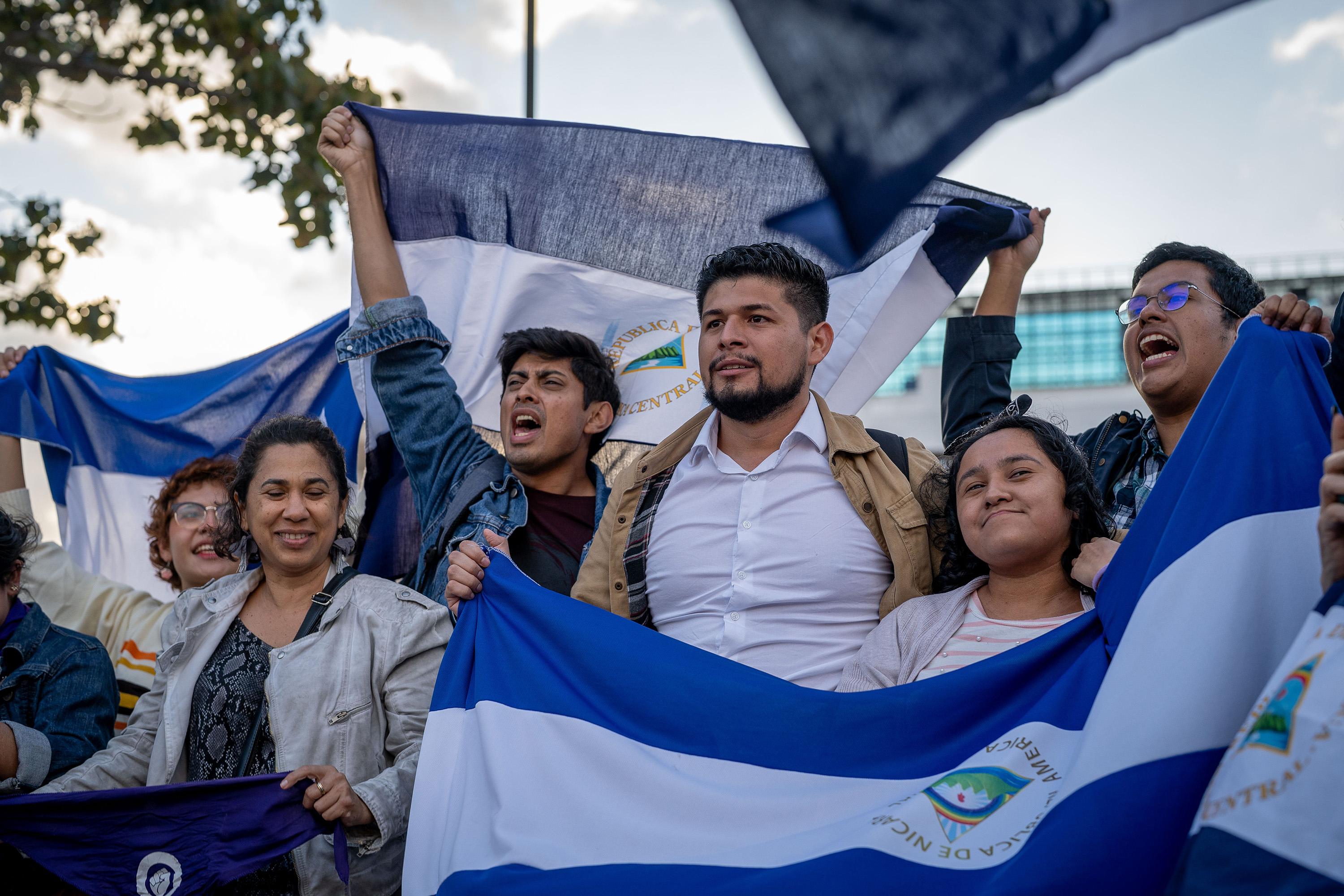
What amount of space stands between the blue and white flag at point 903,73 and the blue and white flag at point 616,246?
2.81 metres

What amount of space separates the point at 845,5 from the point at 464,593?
85.7 inches

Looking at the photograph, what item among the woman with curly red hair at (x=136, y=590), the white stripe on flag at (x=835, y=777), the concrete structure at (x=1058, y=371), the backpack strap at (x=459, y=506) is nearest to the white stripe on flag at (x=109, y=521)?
the woman with curly red hair at (x=136, y=590)

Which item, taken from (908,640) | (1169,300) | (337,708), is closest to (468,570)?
(337,708)

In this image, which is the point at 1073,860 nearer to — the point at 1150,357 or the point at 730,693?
the point at 730,693

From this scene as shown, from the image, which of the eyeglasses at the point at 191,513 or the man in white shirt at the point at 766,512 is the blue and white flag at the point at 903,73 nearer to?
the man in white shirt at the point at 766,512

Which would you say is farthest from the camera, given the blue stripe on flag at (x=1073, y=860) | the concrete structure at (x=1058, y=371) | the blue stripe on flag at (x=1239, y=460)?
the concrete structure at (x=1058, y=371)

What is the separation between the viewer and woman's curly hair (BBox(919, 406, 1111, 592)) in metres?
3.25

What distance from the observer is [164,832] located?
3.18m

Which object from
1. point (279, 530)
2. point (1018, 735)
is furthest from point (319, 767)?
point (1018, 735)

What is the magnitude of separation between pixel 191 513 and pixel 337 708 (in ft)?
6.75

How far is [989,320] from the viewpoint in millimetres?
4262

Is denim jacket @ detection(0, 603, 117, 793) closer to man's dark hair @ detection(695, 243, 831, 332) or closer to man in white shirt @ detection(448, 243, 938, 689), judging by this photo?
man in white shirt @ detection(448, 243, 938, 689)

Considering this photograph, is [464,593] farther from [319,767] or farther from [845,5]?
[845,5]

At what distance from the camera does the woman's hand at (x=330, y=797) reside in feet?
10.2
